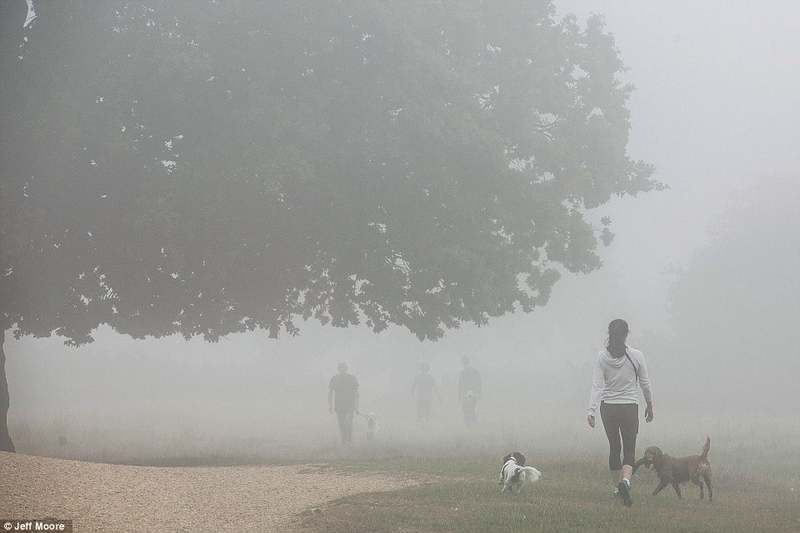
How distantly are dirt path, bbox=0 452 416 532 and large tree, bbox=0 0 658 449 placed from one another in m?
5.62

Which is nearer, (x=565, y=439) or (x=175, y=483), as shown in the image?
(x=175, y=483)

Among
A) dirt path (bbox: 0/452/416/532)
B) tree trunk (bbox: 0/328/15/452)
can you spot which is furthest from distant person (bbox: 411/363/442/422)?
dirt path (bbox: 0/452/416/532)

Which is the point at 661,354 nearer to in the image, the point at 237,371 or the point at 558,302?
the point at 558,302

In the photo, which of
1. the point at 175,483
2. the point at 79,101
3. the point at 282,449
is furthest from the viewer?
the point at 282,449

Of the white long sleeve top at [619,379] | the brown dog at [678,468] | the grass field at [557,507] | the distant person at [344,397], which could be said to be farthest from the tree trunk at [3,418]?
the brown dog at [678,468]

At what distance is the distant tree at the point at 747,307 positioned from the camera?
43.3m

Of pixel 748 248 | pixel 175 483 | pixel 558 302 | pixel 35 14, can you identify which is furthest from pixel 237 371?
pixel 175 483

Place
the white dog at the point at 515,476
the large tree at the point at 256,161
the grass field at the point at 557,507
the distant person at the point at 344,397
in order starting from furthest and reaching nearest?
the distant person at the point at 344,397
the large tree at the point at 256,161
the white dog at the point at 515,476
the grass field at the point at 557,507

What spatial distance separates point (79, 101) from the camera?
18.5 m

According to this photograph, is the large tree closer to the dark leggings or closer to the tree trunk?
the tree trunk

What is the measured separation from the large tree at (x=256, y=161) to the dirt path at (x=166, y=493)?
562cm

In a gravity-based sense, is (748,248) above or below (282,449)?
above

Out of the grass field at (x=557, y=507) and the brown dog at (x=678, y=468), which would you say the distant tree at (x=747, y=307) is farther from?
the brown dog at (x=678, y=468)

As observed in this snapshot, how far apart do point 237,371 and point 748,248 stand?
140 ft
